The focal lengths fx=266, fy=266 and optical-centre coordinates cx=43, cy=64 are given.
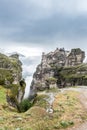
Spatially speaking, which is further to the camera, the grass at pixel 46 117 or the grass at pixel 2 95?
the grass at pixel 2 95

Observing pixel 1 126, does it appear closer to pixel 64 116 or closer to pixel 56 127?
pixel 56 127

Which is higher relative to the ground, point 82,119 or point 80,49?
point 80,49

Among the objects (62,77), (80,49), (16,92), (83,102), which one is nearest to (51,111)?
(83,102)

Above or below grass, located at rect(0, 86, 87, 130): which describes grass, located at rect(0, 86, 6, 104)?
above

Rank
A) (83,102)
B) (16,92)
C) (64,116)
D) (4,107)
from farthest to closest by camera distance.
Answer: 1. (16,92)
2. (83,102)
3. (4,107)
4. (64,116)

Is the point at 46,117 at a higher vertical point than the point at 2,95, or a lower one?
lower

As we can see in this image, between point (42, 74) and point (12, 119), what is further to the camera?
point (42, 74)

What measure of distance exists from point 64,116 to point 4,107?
1146cm

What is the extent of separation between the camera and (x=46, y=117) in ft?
120

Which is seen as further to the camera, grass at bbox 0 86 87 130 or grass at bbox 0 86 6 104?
grass at bbox 0 86 6 104

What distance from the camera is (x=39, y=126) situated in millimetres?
32688

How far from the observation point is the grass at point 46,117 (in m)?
32.7

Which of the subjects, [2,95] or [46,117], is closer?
[46,117]

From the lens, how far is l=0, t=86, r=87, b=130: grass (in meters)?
32.7
